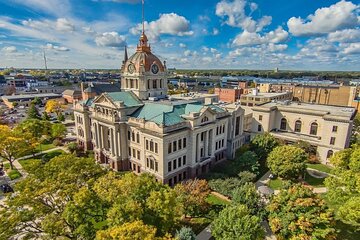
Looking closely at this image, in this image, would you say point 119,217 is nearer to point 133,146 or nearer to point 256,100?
point 133,146

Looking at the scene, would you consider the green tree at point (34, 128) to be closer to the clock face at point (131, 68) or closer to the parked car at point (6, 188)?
the parked car at point (6, 188)

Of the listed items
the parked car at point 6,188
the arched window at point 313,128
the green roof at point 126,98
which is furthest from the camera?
the arched window at point 313,128

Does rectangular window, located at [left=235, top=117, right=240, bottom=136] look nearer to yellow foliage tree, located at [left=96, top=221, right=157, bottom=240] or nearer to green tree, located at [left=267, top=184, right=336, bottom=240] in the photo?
green tree, located at [left=267, top=184, right=336, bottom=240]

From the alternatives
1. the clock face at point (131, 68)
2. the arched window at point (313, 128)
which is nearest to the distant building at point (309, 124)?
the arched window at point (313, 128)

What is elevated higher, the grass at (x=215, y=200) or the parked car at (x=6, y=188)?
the parked car at (x=6, y=188)

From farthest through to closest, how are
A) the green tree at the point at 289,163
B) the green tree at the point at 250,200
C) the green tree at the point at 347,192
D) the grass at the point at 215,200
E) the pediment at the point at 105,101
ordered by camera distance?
the pediment at the point at 105,101 < the green tree at the point at 289,163 < the grass at the point at 215,200 < the green tree at the point at 250,200 < the green tree at the point at 347,192

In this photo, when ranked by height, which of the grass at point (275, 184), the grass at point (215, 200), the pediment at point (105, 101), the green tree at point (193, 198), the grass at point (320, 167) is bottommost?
the grass at point (320, 167)
